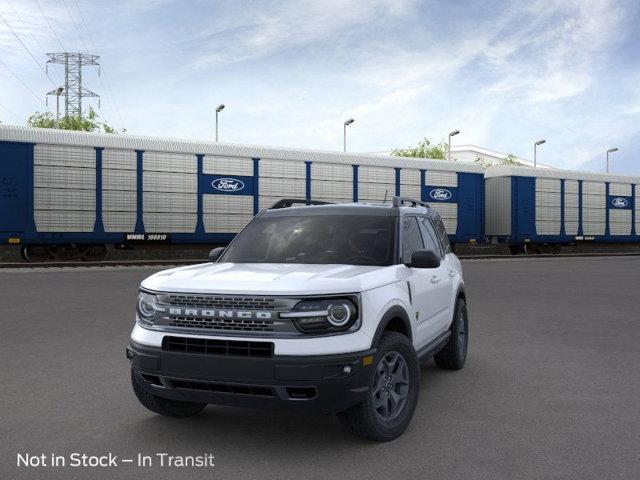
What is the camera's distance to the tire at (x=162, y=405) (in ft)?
16.0

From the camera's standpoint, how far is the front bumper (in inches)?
161

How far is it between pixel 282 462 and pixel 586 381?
12.1ft

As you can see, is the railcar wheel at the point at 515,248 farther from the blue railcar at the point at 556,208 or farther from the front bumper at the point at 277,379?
the front bumper at the point at 277,379

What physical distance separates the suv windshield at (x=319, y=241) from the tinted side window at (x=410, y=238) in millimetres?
151

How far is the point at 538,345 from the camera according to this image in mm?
8398

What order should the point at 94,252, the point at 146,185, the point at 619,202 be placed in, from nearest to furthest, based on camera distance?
the point at 94,252 < the point at 146,185 < the point at 619,202

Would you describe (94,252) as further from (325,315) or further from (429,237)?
(325,315)

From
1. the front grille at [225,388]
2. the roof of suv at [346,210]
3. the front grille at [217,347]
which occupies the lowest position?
the front grille at [225,388]

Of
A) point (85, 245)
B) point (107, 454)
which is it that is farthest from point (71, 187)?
point (107, 454)

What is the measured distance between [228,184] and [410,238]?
66.8 feet

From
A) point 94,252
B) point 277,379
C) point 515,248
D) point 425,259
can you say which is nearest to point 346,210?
point 425,259

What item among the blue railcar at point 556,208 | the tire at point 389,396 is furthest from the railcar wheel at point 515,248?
the tire at point 389,396

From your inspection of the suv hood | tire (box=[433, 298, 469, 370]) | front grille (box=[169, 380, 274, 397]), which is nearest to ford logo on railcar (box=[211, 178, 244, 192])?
tire (box=[433, 298, 469, 370])

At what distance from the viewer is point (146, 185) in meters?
24.0
